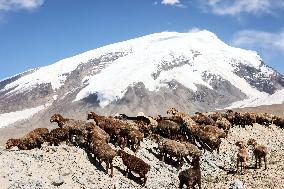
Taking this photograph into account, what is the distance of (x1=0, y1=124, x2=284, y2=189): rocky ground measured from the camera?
2919 cm

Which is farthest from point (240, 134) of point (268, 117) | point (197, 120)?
point (268, 117)

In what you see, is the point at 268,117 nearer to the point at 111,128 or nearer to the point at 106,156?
the point at 111,128

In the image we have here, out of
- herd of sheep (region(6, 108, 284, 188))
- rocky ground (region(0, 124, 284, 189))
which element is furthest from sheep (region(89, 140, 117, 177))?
rocky ground (region(0, 124, 284, 189))

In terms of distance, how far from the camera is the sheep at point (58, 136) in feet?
116

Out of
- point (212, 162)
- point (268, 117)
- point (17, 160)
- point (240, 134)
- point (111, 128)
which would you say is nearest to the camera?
point (17, 160)

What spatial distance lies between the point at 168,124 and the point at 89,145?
10835mm

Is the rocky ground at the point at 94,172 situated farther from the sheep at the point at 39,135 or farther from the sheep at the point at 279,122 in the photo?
the sheep at the point at 279,122

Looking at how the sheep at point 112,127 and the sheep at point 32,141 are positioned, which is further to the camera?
the sheep at point 112,127

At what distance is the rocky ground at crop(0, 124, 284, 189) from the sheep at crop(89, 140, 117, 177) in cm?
59

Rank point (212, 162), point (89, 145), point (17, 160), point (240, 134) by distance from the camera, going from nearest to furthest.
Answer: point (17, 160) < point (89, 145) < point (212, 162) < point (240, 134)

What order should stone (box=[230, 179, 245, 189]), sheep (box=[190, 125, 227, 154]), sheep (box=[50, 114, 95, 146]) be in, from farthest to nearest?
sheep (box=[190, 125, 227, 154]) → sheep (box=[50, 114, 95, 146]) → stone (box=[230, 179, 245, 189])

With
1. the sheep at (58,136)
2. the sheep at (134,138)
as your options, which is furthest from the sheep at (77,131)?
the sheep at (134,138)

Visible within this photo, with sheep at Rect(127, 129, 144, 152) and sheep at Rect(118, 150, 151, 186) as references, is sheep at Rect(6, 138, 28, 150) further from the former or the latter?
sheep at Rect(127, 129, 144, 152)

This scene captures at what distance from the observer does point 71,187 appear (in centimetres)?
2908
